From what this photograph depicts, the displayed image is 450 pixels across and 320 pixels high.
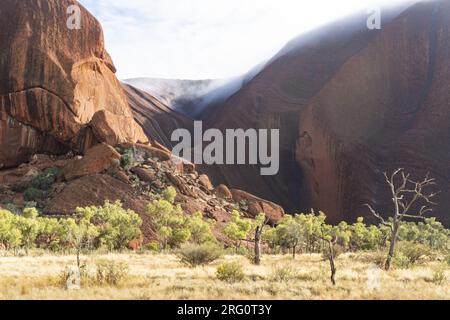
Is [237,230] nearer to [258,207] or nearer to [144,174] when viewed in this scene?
[144,174]

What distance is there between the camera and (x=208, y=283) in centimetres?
1541

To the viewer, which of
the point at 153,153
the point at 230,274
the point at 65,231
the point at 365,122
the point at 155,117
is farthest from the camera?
the point at 155,117

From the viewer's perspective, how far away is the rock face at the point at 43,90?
61844 millimetres

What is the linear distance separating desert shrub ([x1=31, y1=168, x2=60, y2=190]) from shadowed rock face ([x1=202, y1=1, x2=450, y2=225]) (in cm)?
3592

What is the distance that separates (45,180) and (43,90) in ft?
44.5

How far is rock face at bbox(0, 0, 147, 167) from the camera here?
203 feet

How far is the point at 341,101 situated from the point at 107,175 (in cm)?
5080

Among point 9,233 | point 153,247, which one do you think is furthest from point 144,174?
point 9,233

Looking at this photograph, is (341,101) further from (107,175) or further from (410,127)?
(107,175)

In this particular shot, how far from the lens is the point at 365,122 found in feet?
278

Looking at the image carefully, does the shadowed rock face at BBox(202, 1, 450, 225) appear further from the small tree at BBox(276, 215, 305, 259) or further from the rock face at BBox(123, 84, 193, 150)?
the small tree at BBox(276, 215, 305, 259)

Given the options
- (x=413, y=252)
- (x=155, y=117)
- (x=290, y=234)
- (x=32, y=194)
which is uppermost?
(x=155, y=117)

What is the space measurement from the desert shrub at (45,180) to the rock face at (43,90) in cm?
577

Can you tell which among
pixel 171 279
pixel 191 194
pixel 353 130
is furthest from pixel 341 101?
pixel 171 279
